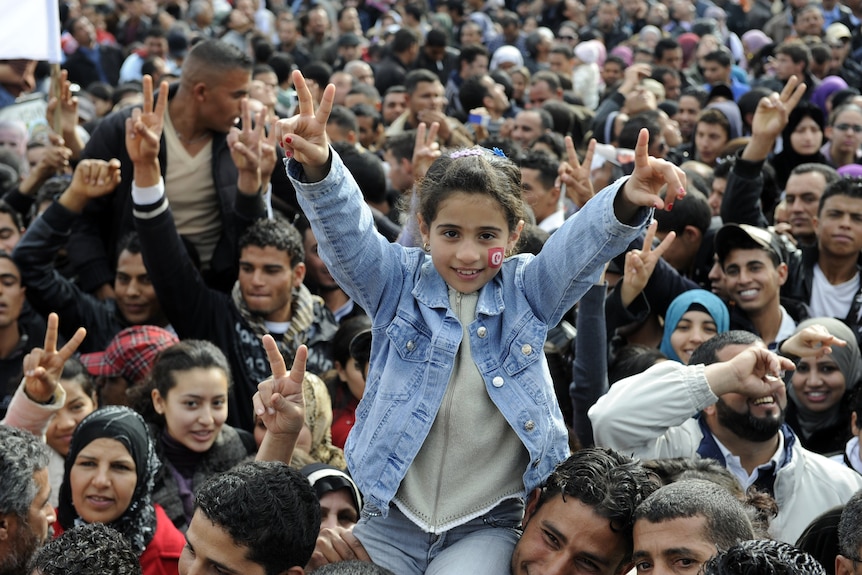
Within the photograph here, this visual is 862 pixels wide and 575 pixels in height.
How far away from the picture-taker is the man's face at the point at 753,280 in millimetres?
5555

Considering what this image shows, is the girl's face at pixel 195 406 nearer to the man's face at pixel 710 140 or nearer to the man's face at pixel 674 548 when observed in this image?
the man's face at pixel 674 548

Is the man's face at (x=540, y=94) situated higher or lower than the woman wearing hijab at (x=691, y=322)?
lower

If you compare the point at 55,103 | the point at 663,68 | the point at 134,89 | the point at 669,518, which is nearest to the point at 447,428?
the point at 669,518

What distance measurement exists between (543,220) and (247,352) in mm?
2110

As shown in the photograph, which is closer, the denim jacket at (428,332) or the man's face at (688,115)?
the denim jacket at (428,332)

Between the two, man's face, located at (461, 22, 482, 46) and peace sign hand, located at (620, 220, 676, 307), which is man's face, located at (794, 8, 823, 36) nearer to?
man's face, located at (461, 22, 482, 46)

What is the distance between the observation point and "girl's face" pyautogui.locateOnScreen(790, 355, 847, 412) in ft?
16.9

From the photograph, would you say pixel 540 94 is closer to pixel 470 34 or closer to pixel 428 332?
pixel 470 34

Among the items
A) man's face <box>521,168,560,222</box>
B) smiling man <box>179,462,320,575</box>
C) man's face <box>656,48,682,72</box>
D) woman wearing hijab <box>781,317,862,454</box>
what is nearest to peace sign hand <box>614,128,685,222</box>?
smiling man <box>179,462,320,575</box>

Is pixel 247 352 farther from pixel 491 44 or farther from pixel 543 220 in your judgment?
pixel 491 44

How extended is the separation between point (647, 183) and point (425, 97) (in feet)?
23.0

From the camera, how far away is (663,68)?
12.4 meters

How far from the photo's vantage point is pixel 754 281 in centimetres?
556

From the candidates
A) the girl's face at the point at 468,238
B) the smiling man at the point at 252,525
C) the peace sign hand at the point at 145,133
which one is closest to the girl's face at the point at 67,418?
the peace sign hand at the point at 145,133
